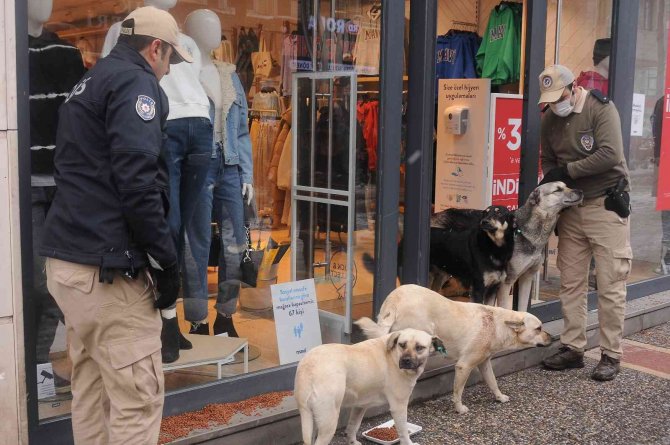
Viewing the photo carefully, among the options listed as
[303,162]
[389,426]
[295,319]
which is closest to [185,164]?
[303,162]

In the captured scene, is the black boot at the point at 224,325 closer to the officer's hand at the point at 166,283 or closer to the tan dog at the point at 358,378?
the tan dog at the point at 358,378

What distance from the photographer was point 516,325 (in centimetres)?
478

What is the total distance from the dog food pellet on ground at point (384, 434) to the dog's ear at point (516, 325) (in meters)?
0.99

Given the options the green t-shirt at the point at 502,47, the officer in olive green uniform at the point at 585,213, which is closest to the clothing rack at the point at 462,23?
the green t-shirt at the point at 502,47

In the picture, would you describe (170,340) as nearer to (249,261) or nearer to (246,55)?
(249,261)

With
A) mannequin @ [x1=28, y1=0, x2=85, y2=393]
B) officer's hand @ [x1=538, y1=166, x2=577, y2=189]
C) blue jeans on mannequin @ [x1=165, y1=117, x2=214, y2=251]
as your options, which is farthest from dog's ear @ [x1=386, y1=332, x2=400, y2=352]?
officer's hand @ [x1=538, y1=166, x2=577, y2=189]

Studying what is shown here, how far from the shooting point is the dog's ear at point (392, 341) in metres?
3.98

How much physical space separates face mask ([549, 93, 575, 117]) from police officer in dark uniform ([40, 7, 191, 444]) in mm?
3194

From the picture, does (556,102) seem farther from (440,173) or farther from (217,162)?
(217,162)

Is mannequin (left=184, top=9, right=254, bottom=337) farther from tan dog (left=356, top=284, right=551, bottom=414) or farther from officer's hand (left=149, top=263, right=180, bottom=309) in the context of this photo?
officer's hand (left=149, top=263, right=180, bottom=309)

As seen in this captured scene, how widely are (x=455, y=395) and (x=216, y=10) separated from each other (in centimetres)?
287

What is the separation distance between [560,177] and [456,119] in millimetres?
1320

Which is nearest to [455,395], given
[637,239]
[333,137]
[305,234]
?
[305,234]

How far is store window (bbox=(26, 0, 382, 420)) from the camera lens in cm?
484
